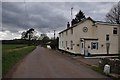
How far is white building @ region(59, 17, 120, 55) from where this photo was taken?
3806 centimetres

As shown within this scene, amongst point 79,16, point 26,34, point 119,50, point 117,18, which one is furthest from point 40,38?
point 119,50

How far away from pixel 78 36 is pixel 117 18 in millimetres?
28565

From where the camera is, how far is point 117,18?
6353 centimetres

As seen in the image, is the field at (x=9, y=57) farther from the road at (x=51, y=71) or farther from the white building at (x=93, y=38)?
the white building at (x=93, y=38)

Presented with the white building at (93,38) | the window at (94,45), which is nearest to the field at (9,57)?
the white building at (93,38)

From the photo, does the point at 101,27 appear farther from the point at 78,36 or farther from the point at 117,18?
the point at 117,18

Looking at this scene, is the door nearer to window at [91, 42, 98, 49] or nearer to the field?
window at [91, 42, 98, 49]

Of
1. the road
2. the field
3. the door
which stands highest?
the door

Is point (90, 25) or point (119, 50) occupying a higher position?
point (90, 25)

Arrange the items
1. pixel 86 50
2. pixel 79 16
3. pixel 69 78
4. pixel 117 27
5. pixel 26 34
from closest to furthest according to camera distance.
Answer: pixel 69 78, pixel 86 50, pixel 117 27, pixel 79 16, pixel 26 34

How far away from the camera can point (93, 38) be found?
126 ft

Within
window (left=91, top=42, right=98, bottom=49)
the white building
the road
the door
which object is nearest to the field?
the road

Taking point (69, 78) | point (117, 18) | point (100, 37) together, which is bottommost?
point (69, 78)

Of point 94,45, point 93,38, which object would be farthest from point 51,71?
point 93,38
